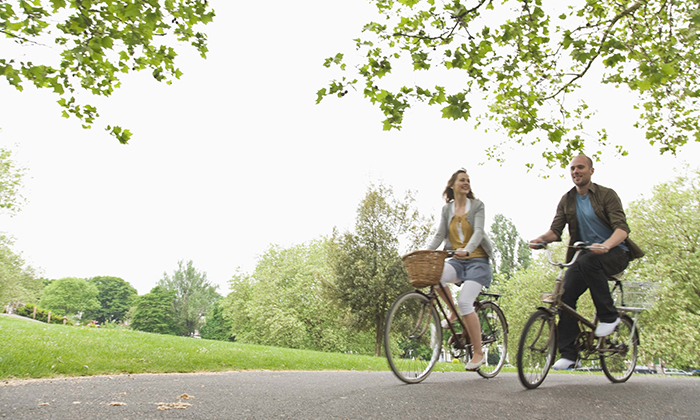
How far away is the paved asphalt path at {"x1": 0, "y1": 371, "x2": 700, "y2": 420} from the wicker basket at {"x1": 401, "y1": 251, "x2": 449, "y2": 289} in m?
1.07

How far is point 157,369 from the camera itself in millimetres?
7188

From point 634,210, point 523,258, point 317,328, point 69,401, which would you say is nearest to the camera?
point 69,401

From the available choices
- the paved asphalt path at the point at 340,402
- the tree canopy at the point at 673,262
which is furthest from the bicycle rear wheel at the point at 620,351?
the tree canopy at the point at 673,262

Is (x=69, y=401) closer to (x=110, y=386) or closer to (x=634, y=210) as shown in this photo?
(x=110, y=386)

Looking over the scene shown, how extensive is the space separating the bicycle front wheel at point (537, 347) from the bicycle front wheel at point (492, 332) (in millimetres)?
862

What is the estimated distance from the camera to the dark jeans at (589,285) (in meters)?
4.61

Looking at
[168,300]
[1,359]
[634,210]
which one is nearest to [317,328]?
[634,210]

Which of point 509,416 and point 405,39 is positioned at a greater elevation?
point 405,39

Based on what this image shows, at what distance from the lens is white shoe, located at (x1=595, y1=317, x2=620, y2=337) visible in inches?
187

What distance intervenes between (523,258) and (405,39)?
47833 mm

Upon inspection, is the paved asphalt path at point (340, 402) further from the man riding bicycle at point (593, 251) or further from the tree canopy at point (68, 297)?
the tree canopy at point (68, 297)

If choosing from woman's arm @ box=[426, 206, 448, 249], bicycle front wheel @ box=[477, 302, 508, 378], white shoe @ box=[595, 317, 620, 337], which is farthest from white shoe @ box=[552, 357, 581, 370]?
woman's arm @ box=[426, 206, 448, 249]

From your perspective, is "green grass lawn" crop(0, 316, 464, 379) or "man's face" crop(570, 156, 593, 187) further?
"green grass lawn" crop(0, 316, 464, 379)

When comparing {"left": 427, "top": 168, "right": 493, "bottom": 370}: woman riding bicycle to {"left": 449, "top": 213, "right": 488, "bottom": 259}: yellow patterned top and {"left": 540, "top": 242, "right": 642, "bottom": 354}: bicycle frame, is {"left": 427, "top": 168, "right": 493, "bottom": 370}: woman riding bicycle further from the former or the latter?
{"left": 540, "top": 242, "right": 642, "bottom": 354}: bicycle frame
